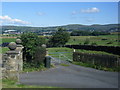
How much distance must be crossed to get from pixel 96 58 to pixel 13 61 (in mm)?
7479

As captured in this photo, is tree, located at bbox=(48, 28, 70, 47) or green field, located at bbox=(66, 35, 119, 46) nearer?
green field, located at bbox=(66, 35, 119, 46)

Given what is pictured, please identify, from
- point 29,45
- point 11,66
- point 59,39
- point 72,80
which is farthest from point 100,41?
point 11,66

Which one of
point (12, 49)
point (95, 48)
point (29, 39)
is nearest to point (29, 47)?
point (29, 39)

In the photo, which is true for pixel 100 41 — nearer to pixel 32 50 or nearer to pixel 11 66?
pixel 32 50

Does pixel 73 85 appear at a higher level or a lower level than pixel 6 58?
lower

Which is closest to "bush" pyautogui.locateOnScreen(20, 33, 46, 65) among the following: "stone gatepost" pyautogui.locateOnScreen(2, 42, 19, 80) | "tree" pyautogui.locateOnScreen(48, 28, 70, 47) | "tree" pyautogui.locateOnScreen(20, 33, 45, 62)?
"tree" pyautogui.locateOnScreen(20, 33, 45, 62)

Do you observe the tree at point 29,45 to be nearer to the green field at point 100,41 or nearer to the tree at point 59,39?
the green field at point 100,41

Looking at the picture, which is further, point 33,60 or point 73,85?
point 33,60

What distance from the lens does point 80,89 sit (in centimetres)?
819

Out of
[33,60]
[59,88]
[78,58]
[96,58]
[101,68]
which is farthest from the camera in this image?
[78,58]

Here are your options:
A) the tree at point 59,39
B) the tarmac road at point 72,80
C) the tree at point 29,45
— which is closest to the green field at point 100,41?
the tree at point 59,39

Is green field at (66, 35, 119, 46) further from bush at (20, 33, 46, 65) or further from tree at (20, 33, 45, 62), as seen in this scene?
bush at (20, 33, 46, 65)

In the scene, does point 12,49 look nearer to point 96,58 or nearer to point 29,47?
point 29,47

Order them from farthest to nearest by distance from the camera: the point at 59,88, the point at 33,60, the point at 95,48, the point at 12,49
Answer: the point at 95,48
the point at 33,60
the point at 12,49
the point at 59,88
